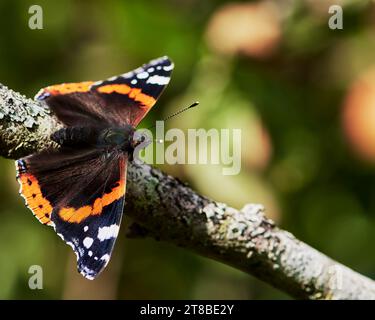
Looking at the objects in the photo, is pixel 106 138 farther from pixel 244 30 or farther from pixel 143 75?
pixel 244 30

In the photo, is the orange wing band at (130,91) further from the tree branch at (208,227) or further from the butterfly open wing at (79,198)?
the tree branch at (208,227)

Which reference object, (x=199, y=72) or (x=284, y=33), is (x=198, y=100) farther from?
(x=284, y=33)

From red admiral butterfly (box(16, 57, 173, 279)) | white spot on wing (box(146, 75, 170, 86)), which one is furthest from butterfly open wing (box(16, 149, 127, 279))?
white spot on wing (box(146, 75, 170, 86))

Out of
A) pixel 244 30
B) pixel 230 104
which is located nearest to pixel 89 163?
pixel 230 104

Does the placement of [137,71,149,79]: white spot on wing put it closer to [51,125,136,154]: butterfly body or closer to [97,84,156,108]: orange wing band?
[97,84,156,108]: orange wing band

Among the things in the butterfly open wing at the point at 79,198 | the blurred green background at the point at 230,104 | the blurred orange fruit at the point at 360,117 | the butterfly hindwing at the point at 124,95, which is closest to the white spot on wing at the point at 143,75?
the butterfly hindwing at the point at 124,95
